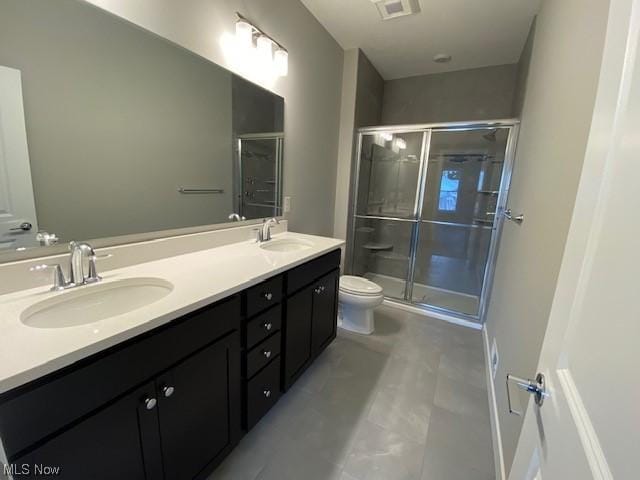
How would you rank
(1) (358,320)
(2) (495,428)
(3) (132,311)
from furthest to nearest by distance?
(1) (358,320) < (2) (495,428) < (3) (132,311)

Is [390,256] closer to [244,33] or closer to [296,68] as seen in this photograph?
[296,68]

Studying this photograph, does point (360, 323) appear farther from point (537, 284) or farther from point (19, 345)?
point (19, 345)

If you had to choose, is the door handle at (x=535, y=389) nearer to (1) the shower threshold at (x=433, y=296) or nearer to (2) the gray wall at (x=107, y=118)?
(2) the gray wall at (x=107, y=118)

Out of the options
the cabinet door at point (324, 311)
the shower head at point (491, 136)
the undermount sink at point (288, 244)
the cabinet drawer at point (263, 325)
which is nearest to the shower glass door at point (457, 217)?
the shower head at point (491, 136)

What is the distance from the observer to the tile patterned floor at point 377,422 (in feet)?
4.13

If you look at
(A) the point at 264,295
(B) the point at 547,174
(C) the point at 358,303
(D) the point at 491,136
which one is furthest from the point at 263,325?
(D) the point at 491,136

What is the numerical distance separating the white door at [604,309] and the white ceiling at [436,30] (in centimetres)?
207

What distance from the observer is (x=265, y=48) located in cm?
173

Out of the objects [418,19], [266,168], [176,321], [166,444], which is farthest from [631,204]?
[418,19]

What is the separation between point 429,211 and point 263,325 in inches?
103

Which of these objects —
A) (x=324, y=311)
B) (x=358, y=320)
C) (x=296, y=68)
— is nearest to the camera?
(x=324, y=311)

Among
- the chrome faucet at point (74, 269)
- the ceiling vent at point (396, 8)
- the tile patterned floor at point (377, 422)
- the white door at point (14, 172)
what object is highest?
the ceiling vent at point (396, 8)

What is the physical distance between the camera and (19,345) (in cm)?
65

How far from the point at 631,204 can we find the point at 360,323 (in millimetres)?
2176
